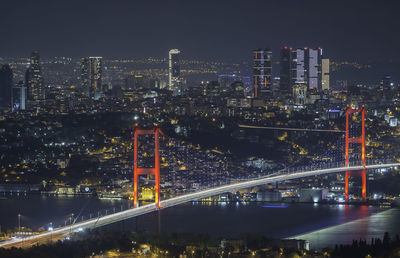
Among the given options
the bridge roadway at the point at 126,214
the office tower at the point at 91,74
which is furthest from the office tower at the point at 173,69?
the bridge roadway at the point at 126,214

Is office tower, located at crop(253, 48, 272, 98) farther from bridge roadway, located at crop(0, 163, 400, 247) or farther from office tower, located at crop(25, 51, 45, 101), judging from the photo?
bridge roadway, located at crop(0, 163, 400, 247)

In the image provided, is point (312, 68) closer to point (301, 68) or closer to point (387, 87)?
point (301, 68)

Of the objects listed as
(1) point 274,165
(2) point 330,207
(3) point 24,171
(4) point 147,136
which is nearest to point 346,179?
(2) point 330,207

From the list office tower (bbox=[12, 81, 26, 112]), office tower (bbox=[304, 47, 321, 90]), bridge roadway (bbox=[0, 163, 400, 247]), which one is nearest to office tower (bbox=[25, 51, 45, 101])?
office tower (bbox=[12, 81, 26, 112])

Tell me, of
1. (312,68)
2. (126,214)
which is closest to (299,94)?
(312,68)

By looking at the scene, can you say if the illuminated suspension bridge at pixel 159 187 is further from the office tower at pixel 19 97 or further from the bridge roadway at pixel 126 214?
the office tower at pixel 19 97
